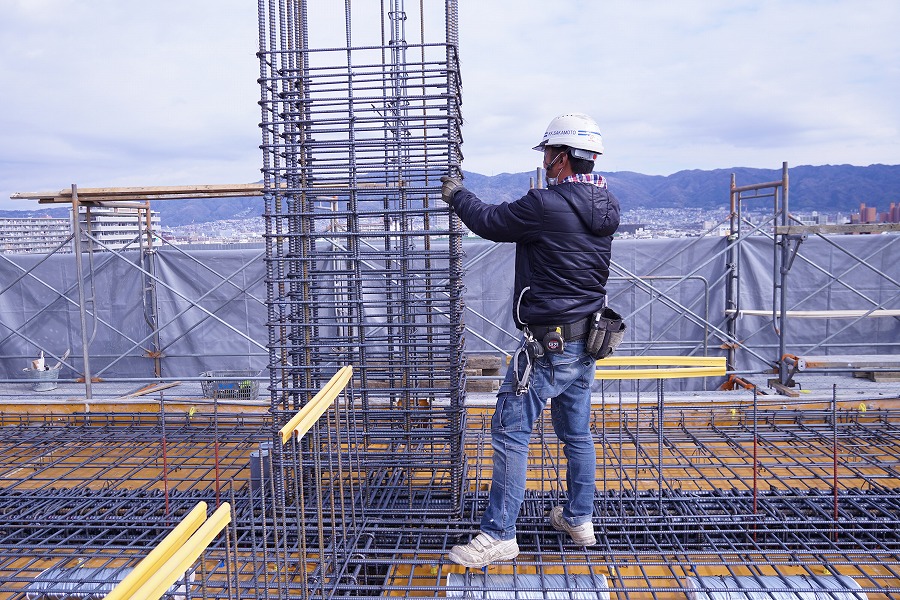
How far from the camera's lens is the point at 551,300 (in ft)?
11.3

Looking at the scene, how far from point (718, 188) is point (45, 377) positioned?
19.2 m

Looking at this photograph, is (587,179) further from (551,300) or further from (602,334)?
(602,334)

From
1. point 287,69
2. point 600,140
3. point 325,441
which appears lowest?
point 325,441

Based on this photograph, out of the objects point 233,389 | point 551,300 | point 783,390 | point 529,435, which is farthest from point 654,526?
point 233,389

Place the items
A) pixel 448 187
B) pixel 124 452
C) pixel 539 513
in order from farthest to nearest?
pixel 124 452, pixel 539 513, pixel 448 187

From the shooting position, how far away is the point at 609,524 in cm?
387

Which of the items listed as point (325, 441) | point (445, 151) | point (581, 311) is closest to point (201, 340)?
point (325, 441)

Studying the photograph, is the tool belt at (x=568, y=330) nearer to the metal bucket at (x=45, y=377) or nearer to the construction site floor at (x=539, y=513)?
the construction site floor at (x=539, y=513)

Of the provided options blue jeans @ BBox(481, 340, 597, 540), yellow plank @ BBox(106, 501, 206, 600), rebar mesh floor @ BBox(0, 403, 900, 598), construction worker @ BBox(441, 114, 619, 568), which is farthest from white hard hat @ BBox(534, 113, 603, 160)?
yellow plank @ BBox(106, 501, 206, 600)

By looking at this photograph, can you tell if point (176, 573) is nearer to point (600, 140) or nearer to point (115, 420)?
point (600, 140)

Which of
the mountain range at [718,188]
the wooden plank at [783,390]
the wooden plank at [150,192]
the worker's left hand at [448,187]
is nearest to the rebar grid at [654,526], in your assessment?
the worker's left hand at [448,187]

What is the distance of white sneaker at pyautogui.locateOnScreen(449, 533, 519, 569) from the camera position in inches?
132

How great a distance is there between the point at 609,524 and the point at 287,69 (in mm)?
3465

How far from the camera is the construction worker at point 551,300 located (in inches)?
134
